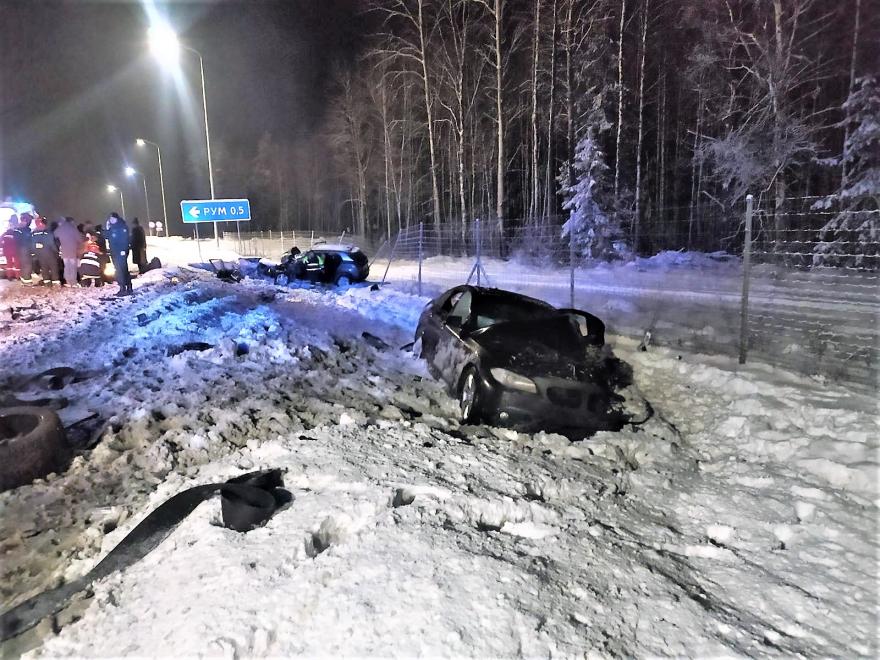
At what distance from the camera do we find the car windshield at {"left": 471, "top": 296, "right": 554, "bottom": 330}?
6.92m

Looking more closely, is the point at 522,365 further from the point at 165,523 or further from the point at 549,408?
the point at 165,523

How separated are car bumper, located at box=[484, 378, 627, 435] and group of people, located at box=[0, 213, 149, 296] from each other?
11951mm

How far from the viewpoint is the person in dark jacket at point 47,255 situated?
16047 millimetres

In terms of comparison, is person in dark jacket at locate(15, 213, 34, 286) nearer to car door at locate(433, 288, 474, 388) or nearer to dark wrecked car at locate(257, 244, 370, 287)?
dark wrecked car at locate(257, 244, 370, 287)

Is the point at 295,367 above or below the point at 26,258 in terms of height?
below

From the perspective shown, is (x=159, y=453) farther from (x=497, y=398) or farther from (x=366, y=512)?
(x=497, y=398)

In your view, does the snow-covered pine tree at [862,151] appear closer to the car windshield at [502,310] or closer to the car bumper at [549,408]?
the car windshield at [502,310]

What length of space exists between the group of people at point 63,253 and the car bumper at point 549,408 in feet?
39.2

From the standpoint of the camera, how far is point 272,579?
284 cm

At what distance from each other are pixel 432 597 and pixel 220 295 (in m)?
12.4

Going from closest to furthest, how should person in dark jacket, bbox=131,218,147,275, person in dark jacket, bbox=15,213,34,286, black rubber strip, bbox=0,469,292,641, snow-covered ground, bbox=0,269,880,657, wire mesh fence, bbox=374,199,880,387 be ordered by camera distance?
snow-covered ground, bbox=0,269,880,657 < black rubber strip, bbox=0,469,292,641 < wire mesh fence, bbox=374,199,880,387 < person in dark jacket, bbox=15,213,34,286 < person in dark jacket, bbox=131,218,147,275

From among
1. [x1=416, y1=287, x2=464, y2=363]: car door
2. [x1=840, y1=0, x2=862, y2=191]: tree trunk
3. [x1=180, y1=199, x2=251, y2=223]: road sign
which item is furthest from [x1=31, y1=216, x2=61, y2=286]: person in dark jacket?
[x1=840, y1=0, x2=862, y2=191]: tree trunk

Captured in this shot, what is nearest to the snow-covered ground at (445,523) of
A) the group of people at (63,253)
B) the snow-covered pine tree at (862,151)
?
the group of people at (63,253)

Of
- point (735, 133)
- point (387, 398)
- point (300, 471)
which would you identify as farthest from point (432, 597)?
point (735, 133)
